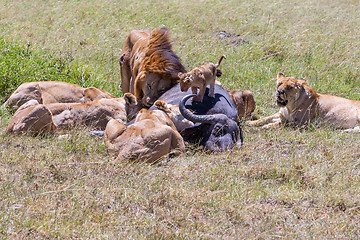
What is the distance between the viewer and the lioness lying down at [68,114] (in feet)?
20.3

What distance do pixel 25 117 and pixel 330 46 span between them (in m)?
7.71

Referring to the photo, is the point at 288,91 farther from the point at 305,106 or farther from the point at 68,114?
the point at 68,114

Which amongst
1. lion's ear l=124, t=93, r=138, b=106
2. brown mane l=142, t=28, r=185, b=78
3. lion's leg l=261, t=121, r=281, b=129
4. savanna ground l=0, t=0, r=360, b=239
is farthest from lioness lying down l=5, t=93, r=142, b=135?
lion's leg l=261, t=121, r=281, b=129

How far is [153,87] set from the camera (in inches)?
291

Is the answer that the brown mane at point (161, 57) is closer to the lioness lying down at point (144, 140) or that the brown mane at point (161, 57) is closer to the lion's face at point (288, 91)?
the lion's face at point (288, 91)

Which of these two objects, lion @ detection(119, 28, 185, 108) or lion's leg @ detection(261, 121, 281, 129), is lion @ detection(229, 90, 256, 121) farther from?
lion @ detection(119, 28, 185, 108)

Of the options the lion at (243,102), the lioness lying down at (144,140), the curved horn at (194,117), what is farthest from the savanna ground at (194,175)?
the lion at (243,102)

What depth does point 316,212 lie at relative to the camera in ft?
14.4

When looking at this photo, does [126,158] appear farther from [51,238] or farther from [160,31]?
[160,31]

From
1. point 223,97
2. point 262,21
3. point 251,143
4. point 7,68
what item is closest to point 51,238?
point 251,143

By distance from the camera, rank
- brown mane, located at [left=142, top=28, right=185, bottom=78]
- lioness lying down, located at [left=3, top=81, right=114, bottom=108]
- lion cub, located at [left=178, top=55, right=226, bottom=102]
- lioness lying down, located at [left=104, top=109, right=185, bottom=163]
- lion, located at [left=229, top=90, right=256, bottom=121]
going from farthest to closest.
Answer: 1. lion, located at [left=229, top=90, right=256, bottom=121]
2. brown mane, located at [left=142, top=28, right=185, bottom=78]
3. lioness lying down, located at [left=3, top=81, right=114, bottom=108]
4. lion cub, located at [left=178, top=55, right=226, bottom=102]
5. lioness lying down, located at [left=104, top=109, right=185, bottom=163]

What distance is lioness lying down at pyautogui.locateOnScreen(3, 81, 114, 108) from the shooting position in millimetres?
7266

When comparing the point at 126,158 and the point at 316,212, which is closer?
the point at 316,212

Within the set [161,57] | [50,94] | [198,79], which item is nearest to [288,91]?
[198,79]
